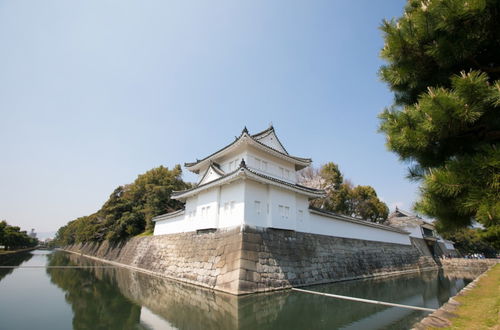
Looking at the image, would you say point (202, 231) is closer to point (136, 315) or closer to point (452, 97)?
point (136, 315)

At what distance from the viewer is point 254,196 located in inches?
420

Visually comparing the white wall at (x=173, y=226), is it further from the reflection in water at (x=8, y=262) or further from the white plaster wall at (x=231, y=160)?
the reflection in water at (x=8, y=262)

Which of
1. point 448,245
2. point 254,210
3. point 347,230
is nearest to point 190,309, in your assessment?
point 254,210

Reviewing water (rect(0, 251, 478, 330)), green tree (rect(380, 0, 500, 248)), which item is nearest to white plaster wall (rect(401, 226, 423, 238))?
water (rect(0, 251, 478, 330))

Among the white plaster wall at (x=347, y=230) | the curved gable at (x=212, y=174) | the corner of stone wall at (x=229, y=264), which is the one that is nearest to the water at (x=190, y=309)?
the corner of stone wall at (x=229, y=264)

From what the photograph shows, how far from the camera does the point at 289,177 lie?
48.0 feet

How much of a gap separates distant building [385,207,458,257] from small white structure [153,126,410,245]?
30.4ft

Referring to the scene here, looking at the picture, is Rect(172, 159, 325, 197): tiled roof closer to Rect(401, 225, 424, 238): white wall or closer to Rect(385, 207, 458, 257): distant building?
Rect(385, 207, 458, 257): distant building

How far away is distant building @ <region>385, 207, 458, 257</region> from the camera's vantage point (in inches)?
913

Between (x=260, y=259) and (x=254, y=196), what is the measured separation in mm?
2611

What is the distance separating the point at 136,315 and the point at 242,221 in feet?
15.7

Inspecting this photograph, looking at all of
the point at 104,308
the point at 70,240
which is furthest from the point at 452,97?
the point at 70,240

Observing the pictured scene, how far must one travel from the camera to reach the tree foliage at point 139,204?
22750mm

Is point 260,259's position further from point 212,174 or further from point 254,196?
point 212,174
